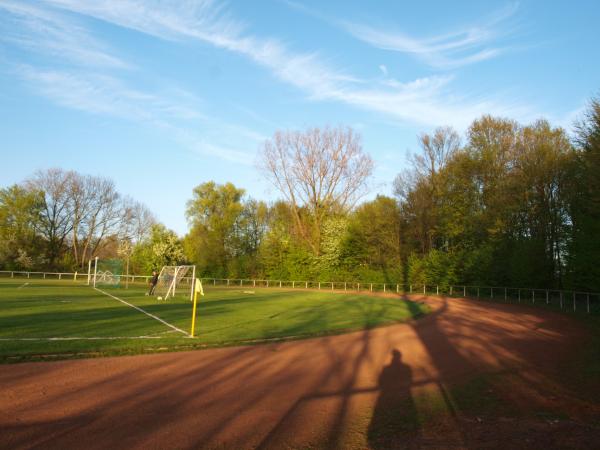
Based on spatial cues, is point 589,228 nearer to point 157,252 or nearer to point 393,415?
point 393,415

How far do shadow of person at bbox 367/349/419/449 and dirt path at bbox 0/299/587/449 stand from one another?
0.03 metres

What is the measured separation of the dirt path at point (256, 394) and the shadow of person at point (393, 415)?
0.09 ft

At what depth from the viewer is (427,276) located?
4641cm

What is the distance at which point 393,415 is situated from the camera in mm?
7113

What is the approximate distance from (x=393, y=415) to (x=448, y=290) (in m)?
39.5

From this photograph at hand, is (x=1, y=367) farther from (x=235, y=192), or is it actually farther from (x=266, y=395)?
(x=235, y=192)

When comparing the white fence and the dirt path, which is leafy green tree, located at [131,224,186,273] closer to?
the white fence

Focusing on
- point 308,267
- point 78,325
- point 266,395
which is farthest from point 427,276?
point 266,395

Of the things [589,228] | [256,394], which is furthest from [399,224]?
[256,394]

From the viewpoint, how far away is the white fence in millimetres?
29297

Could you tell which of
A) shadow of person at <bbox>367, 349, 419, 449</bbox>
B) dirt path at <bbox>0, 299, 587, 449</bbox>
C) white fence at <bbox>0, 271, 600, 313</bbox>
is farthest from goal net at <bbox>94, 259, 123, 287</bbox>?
shadow of person at <bbox>367, 349, 419, 449</bbox>

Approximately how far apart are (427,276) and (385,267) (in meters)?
7.60

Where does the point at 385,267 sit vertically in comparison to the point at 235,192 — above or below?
below

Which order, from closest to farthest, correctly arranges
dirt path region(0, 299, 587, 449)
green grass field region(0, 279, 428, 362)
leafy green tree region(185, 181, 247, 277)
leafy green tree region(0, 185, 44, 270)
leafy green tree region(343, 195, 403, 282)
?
dirt path region(0, 299, 587, 449), green grass field region(0, 279, 428, 362), leafy green tree region(343, 195, 403, 282), leafy green tree region(0, 185, 44, 270), leafy green tree region(185, 181, 247, 277)
